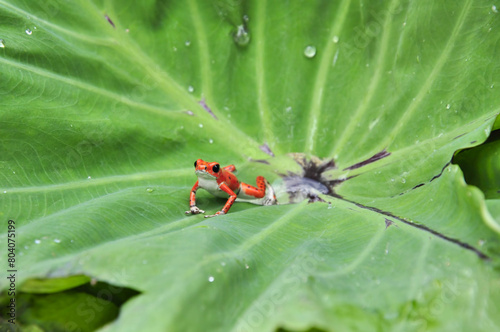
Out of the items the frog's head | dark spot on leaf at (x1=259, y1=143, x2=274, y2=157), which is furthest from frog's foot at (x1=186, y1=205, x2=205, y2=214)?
dark spot on leaf at (x1=259, y1=143, x2=274, y2=157)

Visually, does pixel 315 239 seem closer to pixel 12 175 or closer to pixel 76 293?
pixel 76 293

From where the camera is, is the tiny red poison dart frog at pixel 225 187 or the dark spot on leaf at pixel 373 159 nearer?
the tiny red poison dart frog at pixel 225 187

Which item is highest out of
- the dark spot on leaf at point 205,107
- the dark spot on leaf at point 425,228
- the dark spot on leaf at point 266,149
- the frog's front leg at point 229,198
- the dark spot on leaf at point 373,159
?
the dark spot on leaf at point 205,107

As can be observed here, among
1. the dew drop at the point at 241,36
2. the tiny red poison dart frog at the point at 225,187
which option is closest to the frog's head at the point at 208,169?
the tiny red poison dart frog at the point at 225,187

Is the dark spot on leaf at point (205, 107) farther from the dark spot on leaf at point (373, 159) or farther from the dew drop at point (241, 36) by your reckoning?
the dark spot on leaf at point (373, 159)

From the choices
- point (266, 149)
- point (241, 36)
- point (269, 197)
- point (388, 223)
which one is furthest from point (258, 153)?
point (388, 223)

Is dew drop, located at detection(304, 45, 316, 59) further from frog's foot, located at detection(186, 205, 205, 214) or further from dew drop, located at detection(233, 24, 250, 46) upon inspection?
frog's foot, located at detection(186, 205, 205, 214)

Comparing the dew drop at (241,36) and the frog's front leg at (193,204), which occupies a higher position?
the dew drop at (241,36)

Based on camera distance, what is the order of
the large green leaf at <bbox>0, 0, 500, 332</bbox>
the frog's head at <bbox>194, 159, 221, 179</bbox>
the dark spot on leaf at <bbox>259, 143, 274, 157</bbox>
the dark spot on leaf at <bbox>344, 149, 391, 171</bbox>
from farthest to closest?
the dark spot on leaf at <bbox>259, 143, 274, 157</bbox>, the dark spot on leaf at <bbox>344, 149, 391, 171</bbox>, the frog's head at <bbox>194, 159, 221, 179</bbox>, the large green leaf at <bbox>0, 0, 500, 332</bbox>
